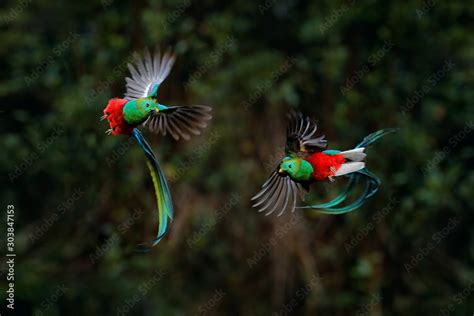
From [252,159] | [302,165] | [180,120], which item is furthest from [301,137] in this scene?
[252,159]

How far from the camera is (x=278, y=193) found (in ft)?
4.44

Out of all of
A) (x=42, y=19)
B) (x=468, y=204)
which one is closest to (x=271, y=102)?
(x=468, y=204)

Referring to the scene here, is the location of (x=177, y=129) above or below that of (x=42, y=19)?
below

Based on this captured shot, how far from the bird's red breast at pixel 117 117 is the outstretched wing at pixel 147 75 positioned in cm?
13

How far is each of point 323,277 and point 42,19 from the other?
333 cm

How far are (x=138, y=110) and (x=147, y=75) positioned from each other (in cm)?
24

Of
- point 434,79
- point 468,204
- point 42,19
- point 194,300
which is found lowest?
point 468,204

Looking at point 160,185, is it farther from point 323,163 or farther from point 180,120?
point 323,163

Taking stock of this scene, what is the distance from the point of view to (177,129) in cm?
121

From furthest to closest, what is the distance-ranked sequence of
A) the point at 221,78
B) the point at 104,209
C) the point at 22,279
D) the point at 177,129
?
the point at 221,78, the point at 104,209, the point at 22,279, the point at 177,129

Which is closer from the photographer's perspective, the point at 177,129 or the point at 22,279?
the point at 177,129

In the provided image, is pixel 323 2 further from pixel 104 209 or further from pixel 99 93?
pixel 104 209

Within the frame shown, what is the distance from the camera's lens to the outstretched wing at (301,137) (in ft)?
4.44

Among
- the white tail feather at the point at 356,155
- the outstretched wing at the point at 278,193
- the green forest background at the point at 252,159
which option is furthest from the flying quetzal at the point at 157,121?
the green forest background at the point at 252,159
